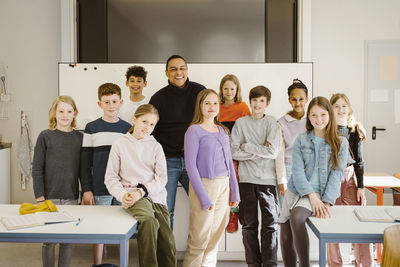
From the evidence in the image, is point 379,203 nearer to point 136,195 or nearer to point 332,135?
point 332,135

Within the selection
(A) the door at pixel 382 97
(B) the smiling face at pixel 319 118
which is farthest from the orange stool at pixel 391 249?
(A) the door at pixel 382 97

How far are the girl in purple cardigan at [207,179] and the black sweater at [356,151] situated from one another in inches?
33.6

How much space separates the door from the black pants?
2.47m

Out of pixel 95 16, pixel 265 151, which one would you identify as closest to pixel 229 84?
pixel 265 151

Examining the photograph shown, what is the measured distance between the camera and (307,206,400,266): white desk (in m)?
1.44

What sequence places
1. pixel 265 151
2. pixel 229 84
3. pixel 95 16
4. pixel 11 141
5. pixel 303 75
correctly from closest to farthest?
pixel 265 151 < pixel 229 84 < pixel 303 75 < pixel 95 16 < pixel 11 141

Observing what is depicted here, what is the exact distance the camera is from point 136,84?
3311 mm

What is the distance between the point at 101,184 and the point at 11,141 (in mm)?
2611

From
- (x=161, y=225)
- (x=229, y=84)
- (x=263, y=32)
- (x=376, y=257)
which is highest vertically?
(x=263, y=32)

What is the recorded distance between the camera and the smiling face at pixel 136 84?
3.30m

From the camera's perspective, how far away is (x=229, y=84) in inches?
103

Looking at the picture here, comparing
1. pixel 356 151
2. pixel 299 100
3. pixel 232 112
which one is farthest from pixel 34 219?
pixel 356 151

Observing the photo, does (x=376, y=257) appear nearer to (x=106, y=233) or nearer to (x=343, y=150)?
(x=343, y=150)

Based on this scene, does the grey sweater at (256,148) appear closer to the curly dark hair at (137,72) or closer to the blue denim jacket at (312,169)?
the blue denim jacket at (312,169)
